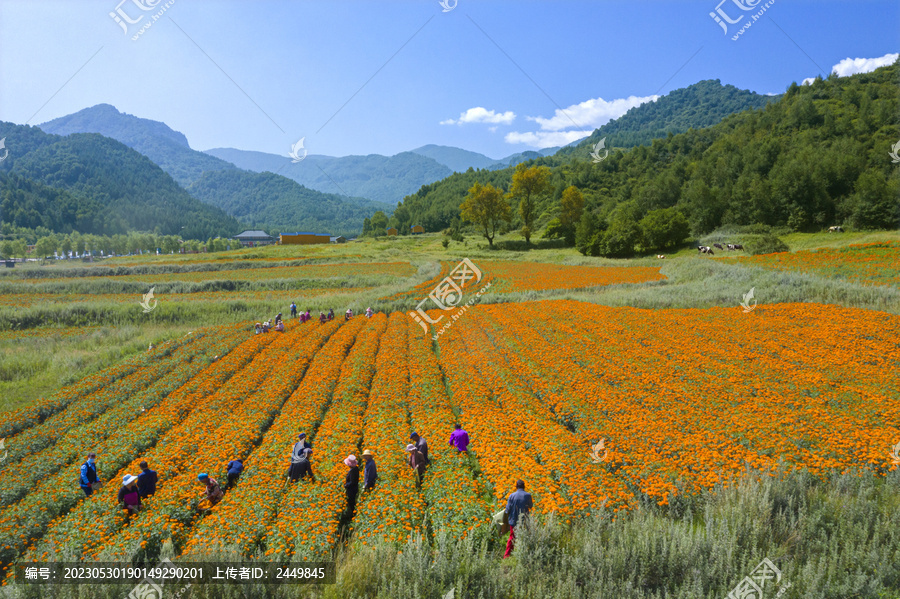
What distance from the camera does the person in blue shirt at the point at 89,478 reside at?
8922 mm

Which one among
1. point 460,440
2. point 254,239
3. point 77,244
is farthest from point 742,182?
point 254,239

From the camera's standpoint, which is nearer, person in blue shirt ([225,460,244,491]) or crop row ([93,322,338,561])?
crop row ([93,322,338,561])

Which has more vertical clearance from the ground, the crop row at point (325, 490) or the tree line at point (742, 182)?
the tree line at point (742, 182)

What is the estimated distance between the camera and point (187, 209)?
7825 inches

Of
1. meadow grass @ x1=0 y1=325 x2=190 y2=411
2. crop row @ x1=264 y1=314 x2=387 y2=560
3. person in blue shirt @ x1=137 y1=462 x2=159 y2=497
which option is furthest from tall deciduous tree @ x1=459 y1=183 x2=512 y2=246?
person in blue shirt @ x1=137 y1=462 x2=159 y2=497

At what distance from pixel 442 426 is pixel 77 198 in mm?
198112

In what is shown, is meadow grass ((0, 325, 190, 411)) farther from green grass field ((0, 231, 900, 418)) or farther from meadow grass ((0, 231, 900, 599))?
meadow grass ((0, 231, 900, 599))

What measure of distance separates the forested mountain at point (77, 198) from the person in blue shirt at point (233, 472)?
553 feet

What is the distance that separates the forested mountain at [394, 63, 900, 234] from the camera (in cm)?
5566

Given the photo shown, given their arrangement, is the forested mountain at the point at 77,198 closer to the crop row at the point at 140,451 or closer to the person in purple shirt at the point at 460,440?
the crop row at the point at 140,451

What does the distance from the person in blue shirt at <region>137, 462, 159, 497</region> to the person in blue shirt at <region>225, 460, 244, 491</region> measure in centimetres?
147

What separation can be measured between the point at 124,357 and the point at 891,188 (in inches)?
3172

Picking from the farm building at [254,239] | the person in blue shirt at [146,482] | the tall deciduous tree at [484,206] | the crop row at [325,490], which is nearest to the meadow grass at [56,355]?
the person in blue shirt at [146,482]

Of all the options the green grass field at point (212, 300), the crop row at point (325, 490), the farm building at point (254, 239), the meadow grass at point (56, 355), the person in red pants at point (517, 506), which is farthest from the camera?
the farm building at point (254, 239)
